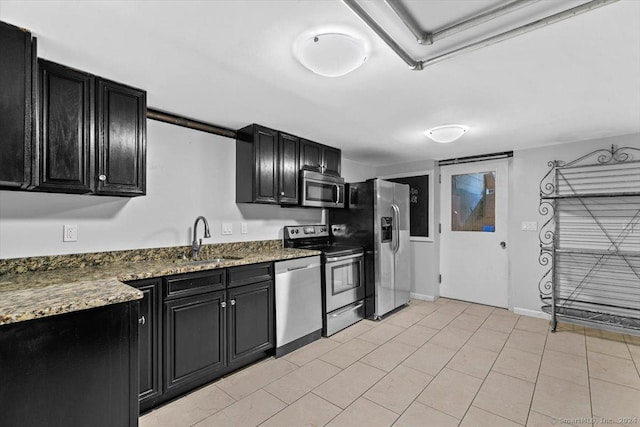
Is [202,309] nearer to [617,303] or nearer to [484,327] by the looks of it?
[484,327]

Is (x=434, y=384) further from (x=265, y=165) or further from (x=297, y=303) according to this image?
(x=265, y=165)

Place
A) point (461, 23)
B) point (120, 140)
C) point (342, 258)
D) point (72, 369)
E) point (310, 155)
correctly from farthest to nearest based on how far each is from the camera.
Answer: point (310, 155) < point (342, 258) < point (120, 140) < point (461, 23) < point (72, 369)

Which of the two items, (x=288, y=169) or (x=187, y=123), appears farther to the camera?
(x=288, y=169)

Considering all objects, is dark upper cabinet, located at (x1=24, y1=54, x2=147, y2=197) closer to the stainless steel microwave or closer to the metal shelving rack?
the stainless steel microwave

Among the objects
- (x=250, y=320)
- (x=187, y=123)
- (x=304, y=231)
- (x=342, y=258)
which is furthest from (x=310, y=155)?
(x=250, y=320)

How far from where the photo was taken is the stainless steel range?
11.0 ft

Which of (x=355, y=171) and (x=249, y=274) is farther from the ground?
(x=355, y=171)

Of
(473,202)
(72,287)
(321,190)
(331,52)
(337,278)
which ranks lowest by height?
(337,278)

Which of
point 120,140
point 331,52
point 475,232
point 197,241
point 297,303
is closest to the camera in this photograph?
point 331,52

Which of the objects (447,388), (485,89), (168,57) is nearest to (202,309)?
(168,57)

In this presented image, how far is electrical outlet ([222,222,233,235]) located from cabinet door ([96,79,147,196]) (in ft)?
3.22

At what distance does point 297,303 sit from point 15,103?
2448 mm

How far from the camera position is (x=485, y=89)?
2.22 metres

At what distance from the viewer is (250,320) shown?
2.63 metres
